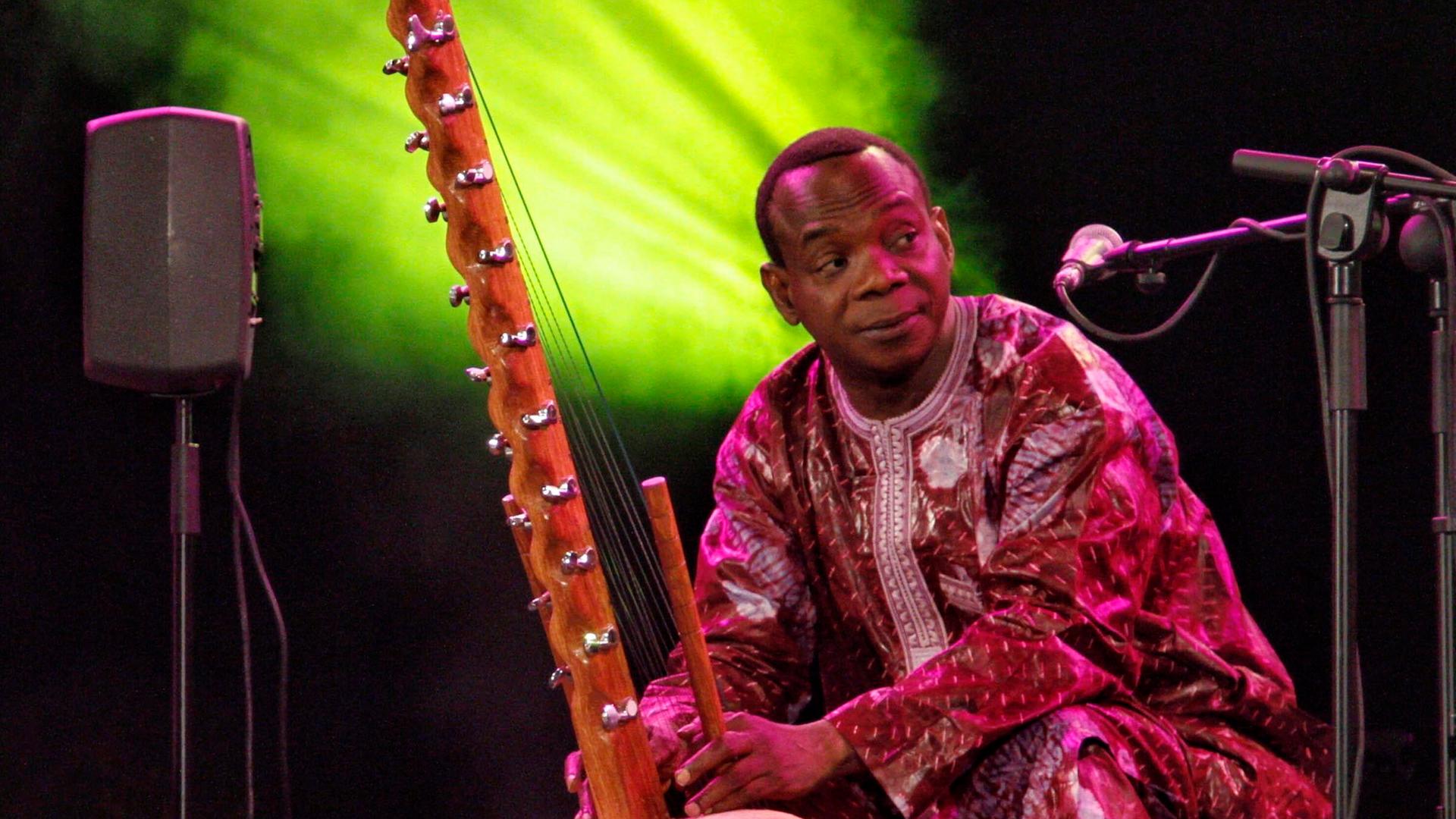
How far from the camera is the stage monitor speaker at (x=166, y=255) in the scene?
2297 millimetres

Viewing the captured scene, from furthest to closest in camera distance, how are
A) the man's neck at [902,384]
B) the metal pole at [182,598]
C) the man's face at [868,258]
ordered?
1. the man's neck at [902,384]
2. the man's face at [868,258]
3. the metal pole at [182,598]

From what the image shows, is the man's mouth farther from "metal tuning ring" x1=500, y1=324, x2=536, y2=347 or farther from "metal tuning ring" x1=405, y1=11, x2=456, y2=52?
"metal tuning ring" x1=405, y1=11, x2=456, y2=52

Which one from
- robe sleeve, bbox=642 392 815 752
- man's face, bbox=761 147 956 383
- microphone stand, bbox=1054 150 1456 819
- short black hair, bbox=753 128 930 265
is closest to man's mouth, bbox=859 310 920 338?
man's face, bbox=761 147 956 383

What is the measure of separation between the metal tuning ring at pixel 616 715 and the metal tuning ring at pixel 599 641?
0.07m

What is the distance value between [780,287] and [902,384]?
26 centimetres

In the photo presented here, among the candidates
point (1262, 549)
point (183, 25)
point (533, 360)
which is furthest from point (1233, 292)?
point (183, 25)

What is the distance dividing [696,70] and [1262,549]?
58.1 inches

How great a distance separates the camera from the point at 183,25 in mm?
3096

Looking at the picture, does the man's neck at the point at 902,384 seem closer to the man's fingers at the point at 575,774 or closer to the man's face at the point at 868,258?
the man's face at the point at 868,258

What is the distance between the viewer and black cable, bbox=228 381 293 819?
8.34ft

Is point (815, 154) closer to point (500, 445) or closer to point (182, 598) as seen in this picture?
point (500, 445)

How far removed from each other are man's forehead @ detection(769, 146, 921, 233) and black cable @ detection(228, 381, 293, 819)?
0.92 metres

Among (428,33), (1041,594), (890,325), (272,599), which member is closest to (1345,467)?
(1041,594)

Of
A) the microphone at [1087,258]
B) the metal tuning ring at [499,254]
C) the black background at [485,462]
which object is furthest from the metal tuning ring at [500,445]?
the black background at [485,462]
